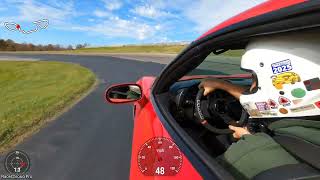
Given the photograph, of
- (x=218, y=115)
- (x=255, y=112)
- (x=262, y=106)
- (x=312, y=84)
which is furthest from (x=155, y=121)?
(x=312, y=84)

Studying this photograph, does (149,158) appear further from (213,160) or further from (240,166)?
(240,166)

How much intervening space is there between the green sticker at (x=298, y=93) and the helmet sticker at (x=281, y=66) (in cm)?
10

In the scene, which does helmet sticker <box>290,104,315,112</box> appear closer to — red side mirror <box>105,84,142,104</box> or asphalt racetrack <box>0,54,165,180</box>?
red side mirror <box>105,84,142,104</box>

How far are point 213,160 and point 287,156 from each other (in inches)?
14.4

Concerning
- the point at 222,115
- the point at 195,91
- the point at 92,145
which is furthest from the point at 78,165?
the point at 222,115

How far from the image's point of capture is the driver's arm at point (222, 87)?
3.06 metres

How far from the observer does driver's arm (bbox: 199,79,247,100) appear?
10.0ft
